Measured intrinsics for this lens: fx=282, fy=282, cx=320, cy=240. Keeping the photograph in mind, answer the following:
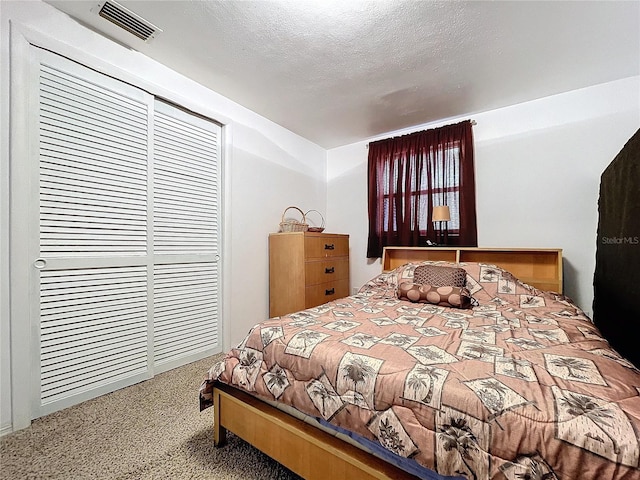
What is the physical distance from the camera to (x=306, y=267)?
286 centimetres

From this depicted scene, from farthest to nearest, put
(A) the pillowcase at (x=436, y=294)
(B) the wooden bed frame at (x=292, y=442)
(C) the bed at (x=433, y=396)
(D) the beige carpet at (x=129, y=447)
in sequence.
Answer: (A) the pillowcase at (x=436, y=294) < (D) the beige carpet at (x=129, y=447) < (B) the wooden bed frame at (x=292, y=442) < (C) the bed at (x=433, y=396)

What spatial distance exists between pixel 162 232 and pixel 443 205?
2.70m

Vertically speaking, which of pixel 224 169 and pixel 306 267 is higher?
pixel 224 169

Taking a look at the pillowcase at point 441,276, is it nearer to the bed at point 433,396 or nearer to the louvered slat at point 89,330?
the bed at point 433,396

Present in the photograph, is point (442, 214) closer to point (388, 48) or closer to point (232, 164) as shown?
point (388, 48)

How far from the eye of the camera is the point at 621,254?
171cm

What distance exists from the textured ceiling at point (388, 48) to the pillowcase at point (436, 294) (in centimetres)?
169

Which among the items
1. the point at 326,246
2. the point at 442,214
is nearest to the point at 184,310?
the point at 326,246

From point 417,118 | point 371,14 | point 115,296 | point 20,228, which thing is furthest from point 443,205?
point 20,228

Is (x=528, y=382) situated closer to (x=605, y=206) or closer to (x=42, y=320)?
(x=605, y=206)

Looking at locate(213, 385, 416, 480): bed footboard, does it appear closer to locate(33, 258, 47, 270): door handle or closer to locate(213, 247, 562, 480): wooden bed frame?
locate(213, 247, 562, 480): wooden bed frame

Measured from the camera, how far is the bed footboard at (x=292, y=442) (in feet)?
3.15

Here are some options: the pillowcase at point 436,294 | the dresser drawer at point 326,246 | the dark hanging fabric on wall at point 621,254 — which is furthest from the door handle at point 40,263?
the dark hanging fabric on wall at point 621,254

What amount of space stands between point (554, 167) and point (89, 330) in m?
3.88
